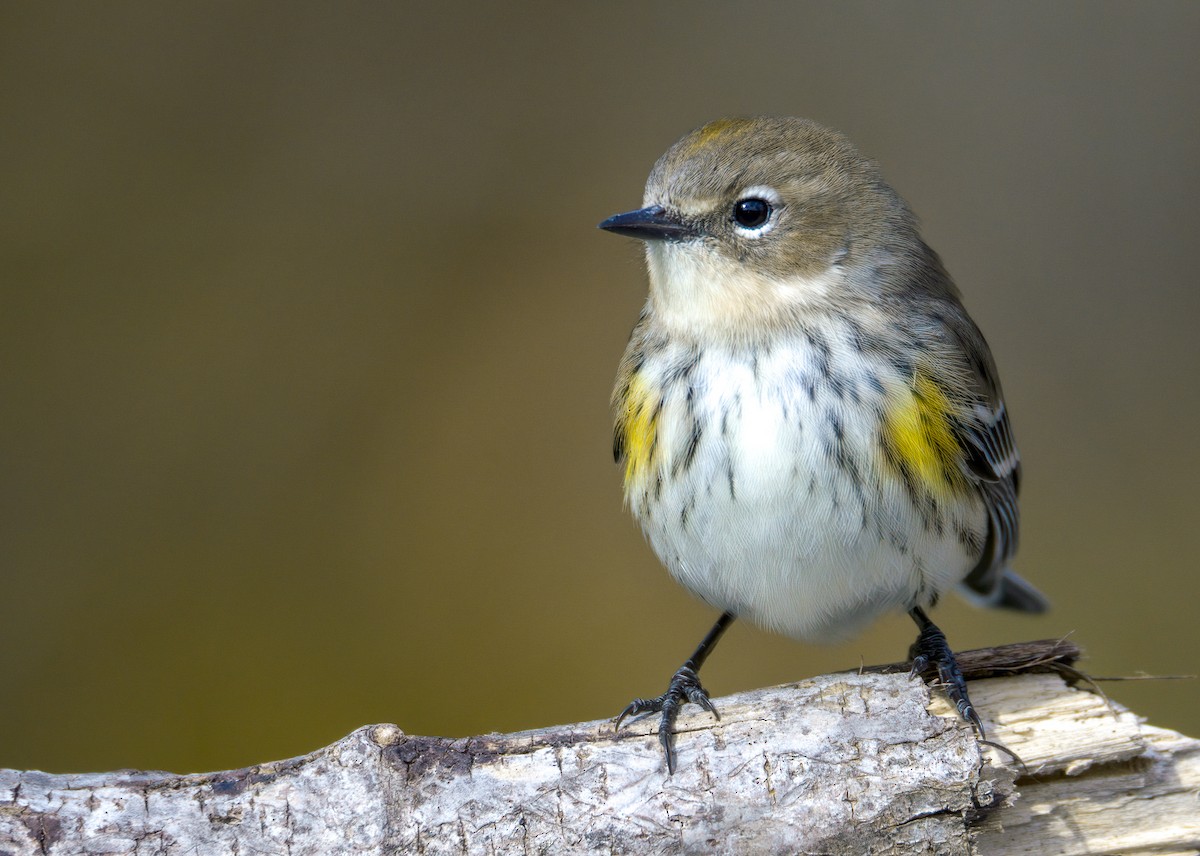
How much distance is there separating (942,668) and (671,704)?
2.18 ft

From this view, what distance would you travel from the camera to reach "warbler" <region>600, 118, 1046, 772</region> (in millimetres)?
2531

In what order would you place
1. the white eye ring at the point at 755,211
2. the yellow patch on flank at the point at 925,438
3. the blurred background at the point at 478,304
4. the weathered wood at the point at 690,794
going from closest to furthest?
the weathered wood at the point at 690,794 < the yellow patch on flank at the point at 925,438 < the white eye ring at the point at 755,211 < the blurred background at the point at 478,304

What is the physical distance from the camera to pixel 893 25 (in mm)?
5027

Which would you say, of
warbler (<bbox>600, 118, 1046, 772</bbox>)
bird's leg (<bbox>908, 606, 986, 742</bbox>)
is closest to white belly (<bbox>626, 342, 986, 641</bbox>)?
warbler (<bbox>600, 118, 1046, 772</bbox>)

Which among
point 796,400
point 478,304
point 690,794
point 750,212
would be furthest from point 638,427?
point 478,304

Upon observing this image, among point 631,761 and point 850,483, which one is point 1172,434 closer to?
point 850,483

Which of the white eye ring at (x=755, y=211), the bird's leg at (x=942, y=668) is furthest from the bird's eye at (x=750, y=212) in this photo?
the bird's leg at (x=942, y=668)

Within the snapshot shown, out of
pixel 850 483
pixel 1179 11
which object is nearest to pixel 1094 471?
pixel 1179 11

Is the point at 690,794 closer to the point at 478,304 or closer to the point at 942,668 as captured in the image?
→ the point at 942,668

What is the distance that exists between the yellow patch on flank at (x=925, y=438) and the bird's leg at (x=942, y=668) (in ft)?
1.35

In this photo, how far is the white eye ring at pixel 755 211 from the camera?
8.84ft

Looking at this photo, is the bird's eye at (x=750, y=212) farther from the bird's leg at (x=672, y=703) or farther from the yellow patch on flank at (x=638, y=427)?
the bird's leg at (x=672, y=703)

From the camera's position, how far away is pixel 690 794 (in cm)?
233

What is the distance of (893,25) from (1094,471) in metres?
2.13
